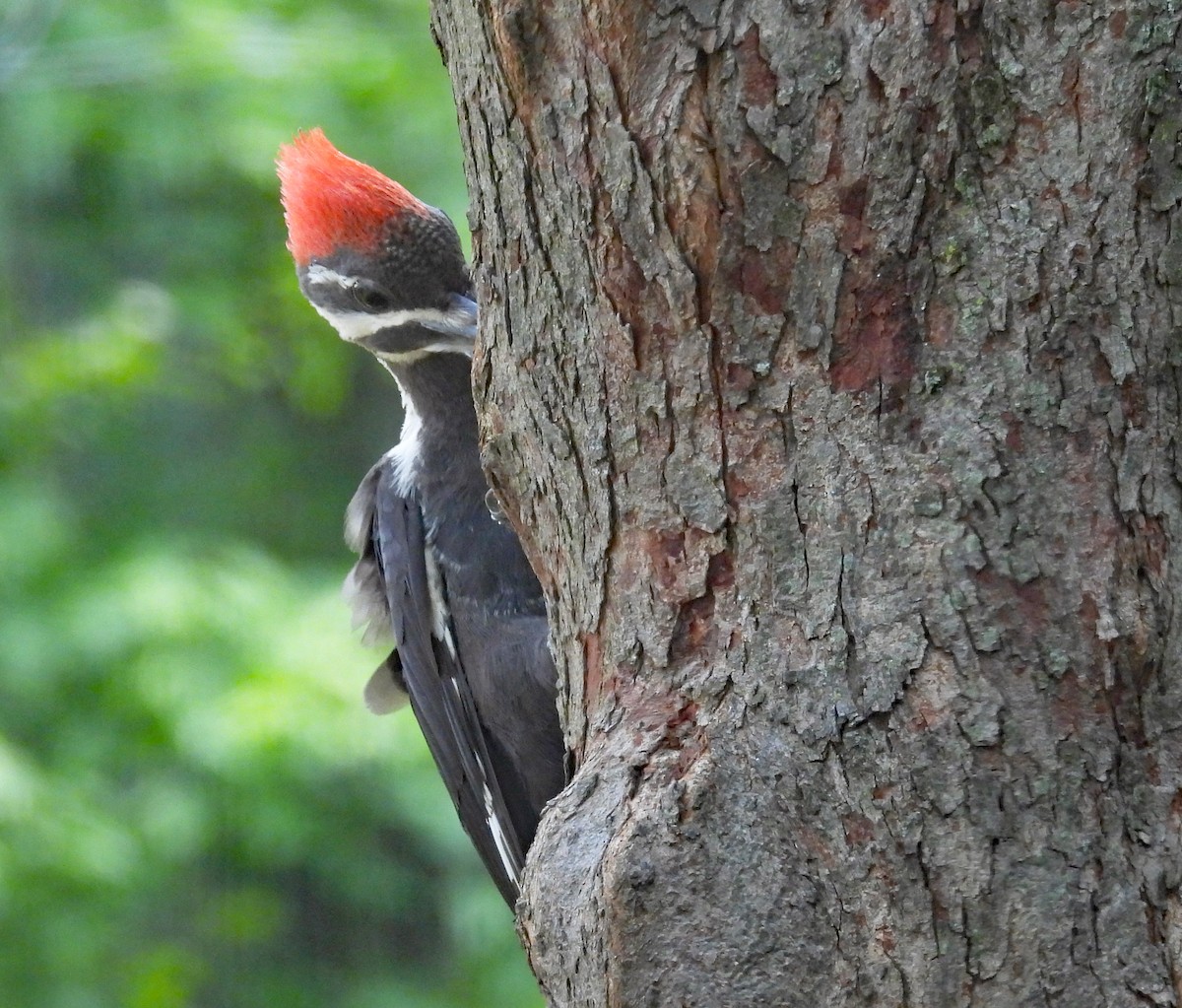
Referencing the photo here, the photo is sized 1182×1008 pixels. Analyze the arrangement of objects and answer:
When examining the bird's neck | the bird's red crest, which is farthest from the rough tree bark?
the bird's neck

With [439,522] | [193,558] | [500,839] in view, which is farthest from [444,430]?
[193,558]

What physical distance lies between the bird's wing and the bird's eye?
0.28 m

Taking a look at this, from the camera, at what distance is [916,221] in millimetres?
1105

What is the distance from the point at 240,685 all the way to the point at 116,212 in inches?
91.4

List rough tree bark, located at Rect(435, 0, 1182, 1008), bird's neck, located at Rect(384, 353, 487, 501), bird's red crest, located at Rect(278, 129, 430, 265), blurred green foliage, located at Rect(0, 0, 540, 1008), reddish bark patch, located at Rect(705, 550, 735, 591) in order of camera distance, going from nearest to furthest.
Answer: rough tree bark, located at Rect(435, 0, 1182, 1008) → reddish bark patch, located at Rect(705, 550, 735, 591) → bird's red crest, located at Rect(278, 129, 430, 265) → bird's neck, located at Rect(384, 353, 487, 501) → blurred green foliage, located at Rect(0, 0, 540, 1008)

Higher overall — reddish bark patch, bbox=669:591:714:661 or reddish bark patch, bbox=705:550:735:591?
reddish bark patch, bbox=705:550:735:591

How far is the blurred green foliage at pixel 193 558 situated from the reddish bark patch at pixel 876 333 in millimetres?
3357

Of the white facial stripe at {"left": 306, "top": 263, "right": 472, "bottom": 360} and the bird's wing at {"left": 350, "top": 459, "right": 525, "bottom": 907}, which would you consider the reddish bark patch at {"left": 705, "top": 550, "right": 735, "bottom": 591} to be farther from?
the bird's wing at {"left": 350, "top": 459, "right": 525, "bottom": 907}

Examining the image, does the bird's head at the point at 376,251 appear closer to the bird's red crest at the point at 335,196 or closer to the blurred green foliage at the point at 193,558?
the bird's red crest at the point at 335,196

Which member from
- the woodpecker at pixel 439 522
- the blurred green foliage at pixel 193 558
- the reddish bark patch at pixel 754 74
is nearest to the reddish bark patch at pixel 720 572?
the reddish bark patch at pixel 754 74

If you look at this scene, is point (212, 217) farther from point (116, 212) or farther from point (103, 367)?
point (103, 367)

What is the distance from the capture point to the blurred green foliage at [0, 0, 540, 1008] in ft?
14.9

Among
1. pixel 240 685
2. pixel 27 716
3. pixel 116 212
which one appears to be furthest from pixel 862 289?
pixel 116 212

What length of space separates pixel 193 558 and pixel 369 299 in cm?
282
